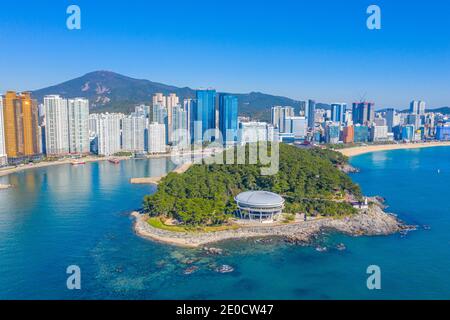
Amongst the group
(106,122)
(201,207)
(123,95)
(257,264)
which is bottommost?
(257,264)

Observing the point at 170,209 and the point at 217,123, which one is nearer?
the point at 170,209

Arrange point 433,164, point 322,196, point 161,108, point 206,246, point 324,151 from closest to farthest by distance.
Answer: point 206,246 < point 322,196 < point 324,151 < point 433,164 < point 161,108

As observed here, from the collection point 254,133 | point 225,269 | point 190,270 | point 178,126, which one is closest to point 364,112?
point 254,133

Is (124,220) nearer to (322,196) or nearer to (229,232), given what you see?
(229,232)

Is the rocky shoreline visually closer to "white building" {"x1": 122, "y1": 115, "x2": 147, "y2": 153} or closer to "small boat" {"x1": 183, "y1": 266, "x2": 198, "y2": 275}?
"small boat" {"x1": 183, "y1": 266, "x2": 198, "y2": 275}

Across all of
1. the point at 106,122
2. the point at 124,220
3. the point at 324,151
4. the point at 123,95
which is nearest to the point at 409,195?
the point at 324,151

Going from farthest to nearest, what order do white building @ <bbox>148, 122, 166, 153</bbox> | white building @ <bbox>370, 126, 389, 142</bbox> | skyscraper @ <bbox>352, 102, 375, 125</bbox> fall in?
skyscraper @ <bbox>352, 102, 375, 125</bbox>
white building @ <bbox>370, 126, 389, 142</bbox>
white building @ <bbox>148, 122, 166, 153</bbox>

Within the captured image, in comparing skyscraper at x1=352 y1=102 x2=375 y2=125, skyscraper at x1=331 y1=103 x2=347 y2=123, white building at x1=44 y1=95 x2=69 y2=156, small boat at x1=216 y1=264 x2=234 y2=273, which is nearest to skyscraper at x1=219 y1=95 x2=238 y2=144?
white building at x1=44 y1=95 x2=69 y2=156
